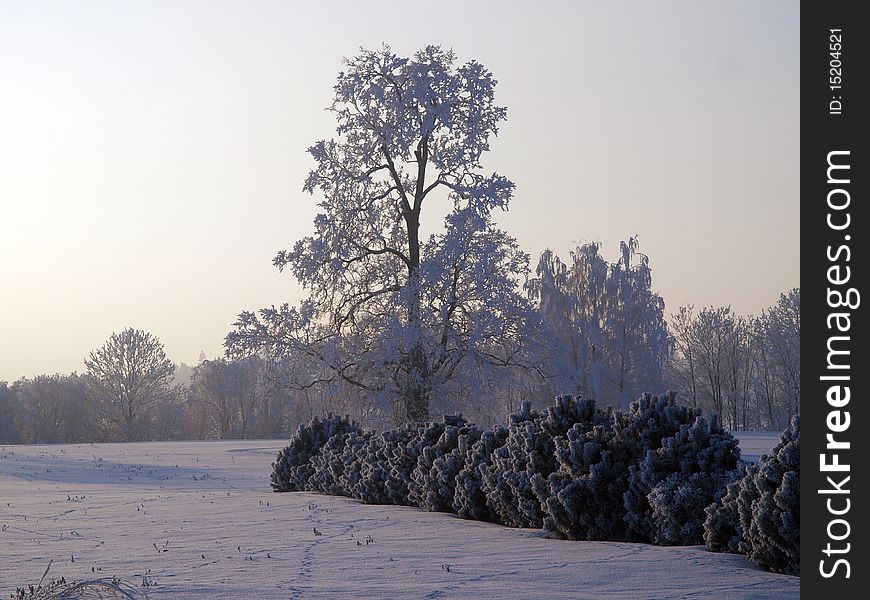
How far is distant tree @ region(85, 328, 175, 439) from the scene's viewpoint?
59.5 metres

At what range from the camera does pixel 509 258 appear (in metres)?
23.9

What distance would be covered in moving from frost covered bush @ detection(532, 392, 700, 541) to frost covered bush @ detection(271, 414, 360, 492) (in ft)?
25.2

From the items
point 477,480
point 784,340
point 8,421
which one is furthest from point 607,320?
point 8,421

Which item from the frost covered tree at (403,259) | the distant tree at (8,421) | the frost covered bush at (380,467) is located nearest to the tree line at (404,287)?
the frost covered tree at (403,259)

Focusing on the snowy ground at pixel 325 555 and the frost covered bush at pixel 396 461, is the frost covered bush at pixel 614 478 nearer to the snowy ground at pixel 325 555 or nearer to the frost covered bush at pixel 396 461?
the snowy ground at pixel 325 555

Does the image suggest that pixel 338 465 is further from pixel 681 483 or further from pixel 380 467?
pixel 681 483

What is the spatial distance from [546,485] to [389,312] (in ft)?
46.1

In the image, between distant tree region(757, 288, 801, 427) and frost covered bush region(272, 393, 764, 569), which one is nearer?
frost covered bush region(272, 393, 764, 569)

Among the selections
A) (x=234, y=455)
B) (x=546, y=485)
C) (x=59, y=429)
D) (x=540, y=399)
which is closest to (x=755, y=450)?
(x=540, y=399)

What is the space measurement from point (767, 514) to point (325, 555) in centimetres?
381

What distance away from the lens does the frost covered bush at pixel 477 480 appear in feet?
36.0

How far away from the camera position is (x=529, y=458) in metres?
9.87
